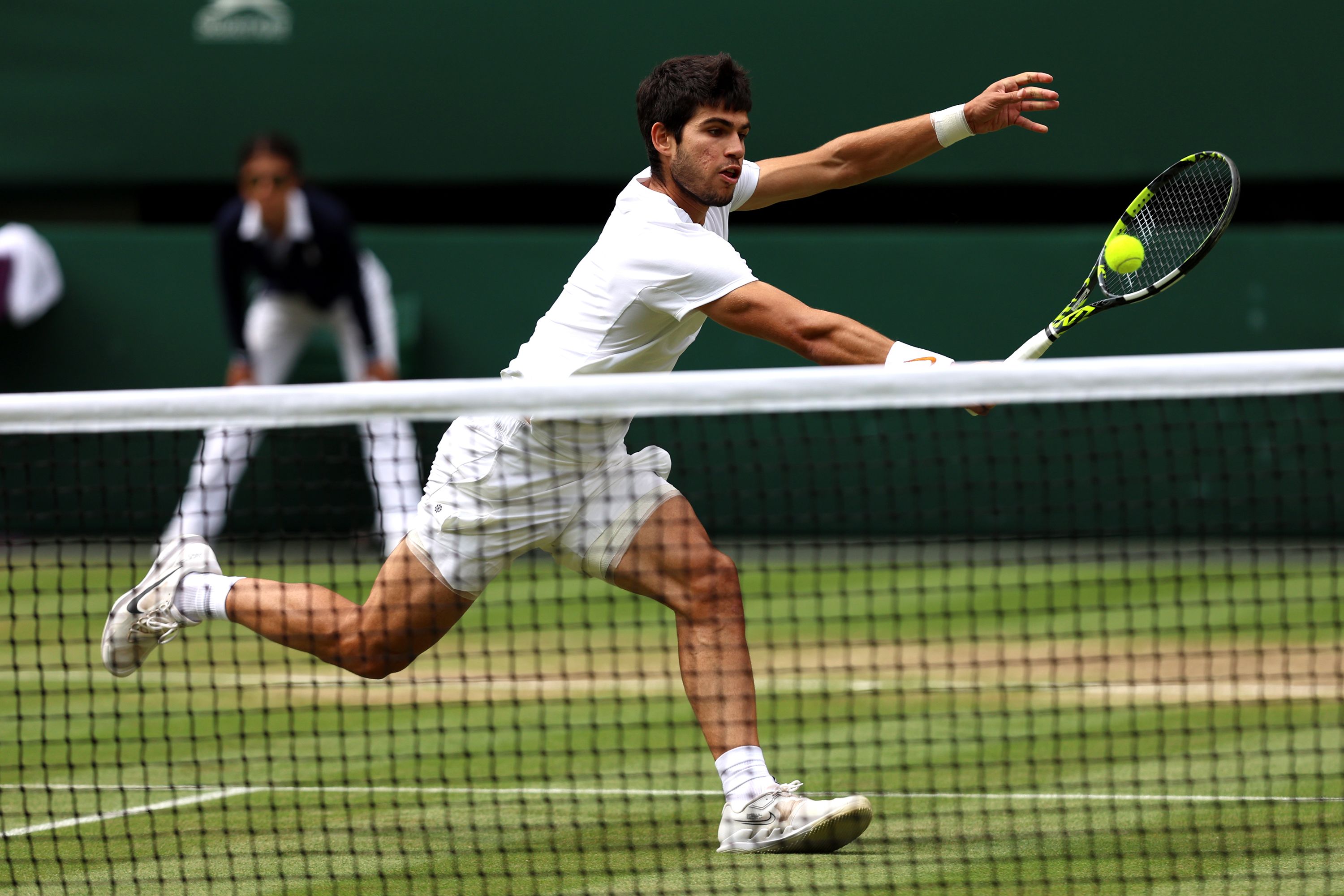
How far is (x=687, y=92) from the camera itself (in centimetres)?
378

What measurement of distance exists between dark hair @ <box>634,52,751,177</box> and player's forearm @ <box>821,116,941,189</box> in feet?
2.28

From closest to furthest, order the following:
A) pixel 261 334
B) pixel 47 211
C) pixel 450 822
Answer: pixel 450 822 < pixel 261 334 < pixel 47 211

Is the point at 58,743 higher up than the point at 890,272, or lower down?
lower down

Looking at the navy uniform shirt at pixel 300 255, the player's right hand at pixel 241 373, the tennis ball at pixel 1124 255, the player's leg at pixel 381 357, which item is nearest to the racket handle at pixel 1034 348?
the tennis ball at pixel 1124 255

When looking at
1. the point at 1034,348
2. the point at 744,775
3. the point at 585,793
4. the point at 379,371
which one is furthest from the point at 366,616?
the point at 379,371

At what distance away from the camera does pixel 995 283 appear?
947 cm

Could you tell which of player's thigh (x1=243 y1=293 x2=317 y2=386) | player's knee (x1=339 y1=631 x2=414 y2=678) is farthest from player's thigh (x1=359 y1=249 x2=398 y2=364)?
player's knee (x1=339 y1=631 x2=414 y2=678)

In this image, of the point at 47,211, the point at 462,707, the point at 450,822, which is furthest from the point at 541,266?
the point at 450,822

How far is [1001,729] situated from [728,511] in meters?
4.57

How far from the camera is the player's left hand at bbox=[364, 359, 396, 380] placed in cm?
858

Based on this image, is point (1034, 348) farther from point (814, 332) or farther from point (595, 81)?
point (595, 81)

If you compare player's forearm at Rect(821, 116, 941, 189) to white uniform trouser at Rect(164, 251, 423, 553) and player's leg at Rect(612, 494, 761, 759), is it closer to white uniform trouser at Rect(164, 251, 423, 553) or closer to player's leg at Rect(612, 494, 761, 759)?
player's leg at Rect(612, 494, 761, 759)

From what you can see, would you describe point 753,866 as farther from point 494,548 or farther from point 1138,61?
point 1138,61

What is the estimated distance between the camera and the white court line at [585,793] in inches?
161
